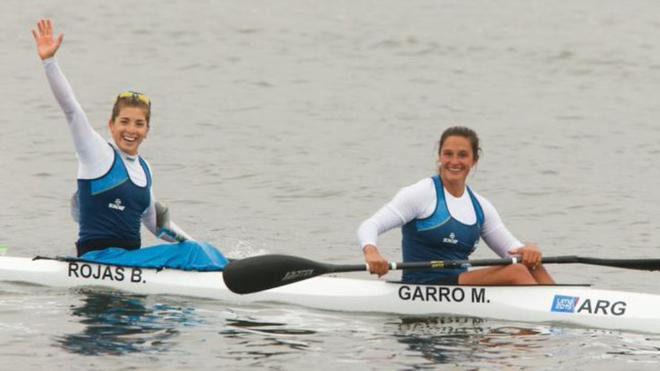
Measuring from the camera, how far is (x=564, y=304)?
12.0 meters

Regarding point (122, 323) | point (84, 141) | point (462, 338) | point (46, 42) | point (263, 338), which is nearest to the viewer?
point (263, 338)

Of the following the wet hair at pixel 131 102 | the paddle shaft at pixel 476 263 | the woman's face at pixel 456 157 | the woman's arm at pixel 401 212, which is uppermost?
the wet hair at pixel 131 102

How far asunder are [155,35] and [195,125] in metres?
8.72

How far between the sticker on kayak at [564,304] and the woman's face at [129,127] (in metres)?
3.85

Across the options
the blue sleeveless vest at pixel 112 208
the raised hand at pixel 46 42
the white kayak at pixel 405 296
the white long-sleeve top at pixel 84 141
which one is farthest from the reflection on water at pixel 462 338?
the raised hand at pixel 46 42

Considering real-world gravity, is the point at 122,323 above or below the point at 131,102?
below

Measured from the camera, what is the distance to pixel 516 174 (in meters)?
21.8

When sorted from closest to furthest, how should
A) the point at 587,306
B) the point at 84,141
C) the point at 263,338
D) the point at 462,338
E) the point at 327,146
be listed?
the point at 263,338 < the point at 462,338 < the point at 587,306 < the point at 84,141 < the point at 327,146

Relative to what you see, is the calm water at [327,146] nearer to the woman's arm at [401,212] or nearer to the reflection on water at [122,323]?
the reflection on water at [122,323]

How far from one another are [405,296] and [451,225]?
2.43ft

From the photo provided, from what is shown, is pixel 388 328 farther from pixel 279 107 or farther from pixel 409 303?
pixel 279 107

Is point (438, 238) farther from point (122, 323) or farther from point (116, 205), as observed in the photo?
point (116, 205)

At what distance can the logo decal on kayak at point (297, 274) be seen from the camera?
39.6 ft

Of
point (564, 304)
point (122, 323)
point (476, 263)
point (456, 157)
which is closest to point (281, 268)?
point (122, 323)
